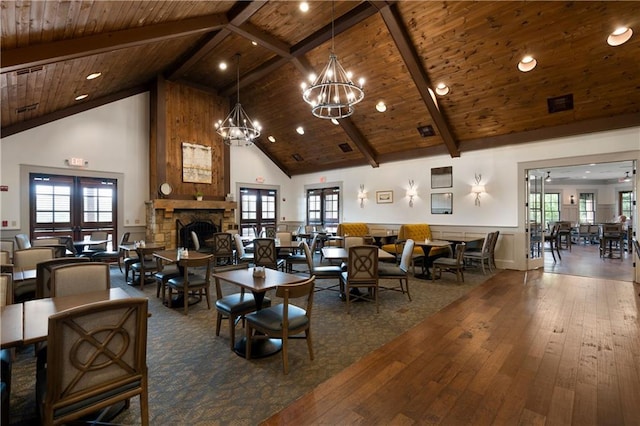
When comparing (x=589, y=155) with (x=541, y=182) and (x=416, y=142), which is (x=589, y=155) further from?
(x=416, y=142)

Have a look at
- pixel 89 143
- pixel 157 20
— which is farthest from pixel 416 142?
pixel 89 143

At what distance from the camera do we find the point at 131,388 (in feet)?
5.67

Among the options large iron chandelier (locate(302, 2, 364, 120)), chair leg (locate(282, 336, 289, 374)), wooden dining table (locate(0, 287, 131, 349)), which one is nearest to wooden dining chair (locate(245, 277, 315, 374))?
chair leg (locate(282, 336, 289, 374))

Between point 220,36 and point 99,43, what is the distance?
83.9 inches

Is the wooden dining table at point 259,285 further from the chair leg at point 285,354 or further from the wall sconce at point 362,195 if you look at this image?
the wall sconce at point 362,195

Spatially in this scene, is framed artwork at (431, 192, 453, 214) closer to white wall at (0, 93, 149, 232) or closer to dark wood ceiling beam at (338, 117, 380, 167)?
dark wood ceiling beam at (338, 117, 380, 167)

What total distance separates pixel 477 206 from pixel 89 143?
9.42 metres

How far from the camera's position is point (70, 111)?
6.91 m

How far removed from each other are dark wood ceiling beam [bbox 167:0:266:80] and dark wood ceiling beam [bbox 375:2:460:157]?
1970 millimetres

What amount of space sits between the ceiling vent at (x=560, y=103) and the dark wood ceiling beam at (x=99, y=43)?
6101mm

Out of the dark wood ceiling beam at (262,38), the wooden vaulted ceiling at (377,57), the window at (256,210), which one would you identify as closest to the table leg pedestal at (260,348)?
the wooden vaulted ceiling at (377,57)

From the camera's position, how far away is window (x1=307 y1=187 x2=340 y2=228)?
10.6 metres

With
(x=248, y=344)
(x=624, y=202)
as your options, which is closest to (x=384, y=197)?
(x=248, y=344)

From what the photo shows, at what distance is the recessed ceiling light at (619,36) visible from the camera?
14.3 ft
